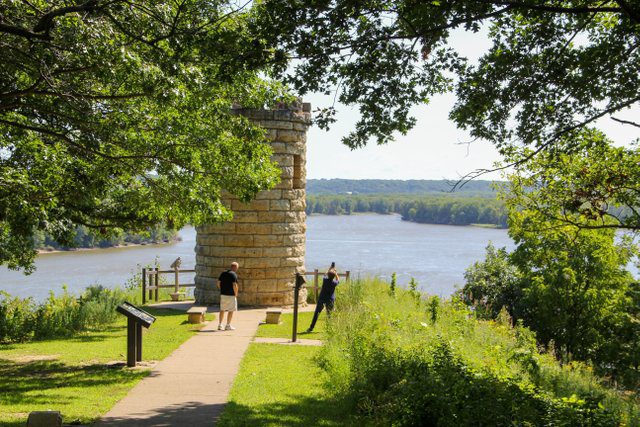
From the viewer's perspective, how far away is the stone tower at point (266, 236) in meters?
18.0

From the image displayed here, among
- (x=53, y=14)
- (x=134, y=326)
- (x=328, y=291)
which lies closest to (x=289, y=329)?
(x=328, y=291)

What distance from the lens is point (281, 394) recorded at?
29.7ft

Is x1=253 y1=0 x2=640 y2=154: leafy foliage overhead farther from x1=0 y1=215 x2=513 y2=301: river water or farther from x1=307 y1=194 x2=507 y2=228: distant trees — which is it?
x1=307 y1=194 x2=507 y2=228: distant trees

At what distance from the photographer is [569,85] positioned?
8562 mm

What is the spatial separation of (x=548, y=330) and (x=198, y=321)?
31.2 feet

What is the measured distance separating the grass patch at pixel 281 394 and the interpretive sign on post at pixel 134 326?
5.79ft

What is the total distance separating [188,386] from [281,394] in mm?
1402

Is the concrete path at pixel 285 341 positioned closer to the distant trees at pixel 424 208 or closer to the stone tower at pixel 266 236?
the stone tower at pixel 266 236

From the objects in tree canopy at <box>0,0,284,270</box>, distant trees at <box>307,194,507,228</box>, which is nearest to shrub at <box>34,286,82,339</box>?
tree canopy at <box>0,0,284,270</box>

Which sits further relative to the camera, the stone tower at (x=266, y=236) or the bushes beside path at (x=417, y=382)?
the stone tower at (x=266, y=236)

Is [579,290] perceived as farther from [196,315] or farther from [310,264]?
[310,264]

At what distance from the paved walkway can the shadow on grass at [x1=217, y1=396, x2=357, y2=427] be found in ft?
0.75

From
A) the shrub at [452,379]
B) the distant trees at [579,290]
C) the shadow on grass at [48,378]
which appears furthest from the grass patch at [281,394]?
the distant trees at [579,290]

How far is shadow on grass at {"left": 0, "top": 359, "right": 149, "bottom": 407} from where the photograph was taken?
859 cm
